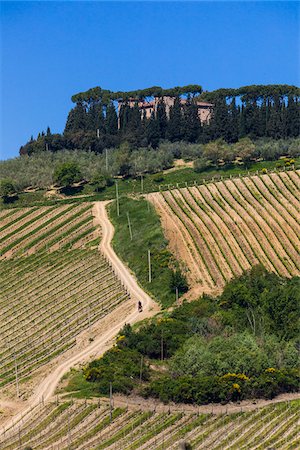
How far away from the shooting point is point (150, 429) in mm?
43000

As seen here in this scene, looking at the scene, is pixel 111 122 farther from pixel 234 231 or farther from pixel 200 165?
pixel 234 231

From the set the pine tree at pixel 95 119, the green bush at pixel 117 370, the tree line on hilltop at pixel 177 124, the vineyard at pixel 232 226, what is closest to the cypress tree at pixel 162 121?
the tree line on hilltop at pixel 177 124

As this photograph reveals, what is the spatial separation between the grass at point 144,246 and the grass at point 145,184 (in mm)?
8625

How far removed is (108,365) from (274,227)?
127 feet

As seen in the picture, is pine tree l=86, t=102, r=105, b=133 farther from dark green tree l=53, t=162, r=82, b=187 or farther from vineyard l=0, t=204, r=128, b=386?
vineyard l=0, t=204, r=128, b=386

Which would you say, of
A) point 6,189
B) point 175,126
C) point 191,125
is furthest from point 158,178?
point 191,125

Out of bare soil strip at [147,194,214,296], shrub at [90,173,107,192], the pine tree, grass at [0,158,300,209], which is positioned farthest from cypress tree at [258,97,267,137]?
bare soil strip at [147,194,214,296]

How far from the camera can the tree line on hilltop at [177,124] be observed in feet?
440

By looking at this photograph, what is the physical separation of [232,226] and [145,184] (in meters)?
31.8

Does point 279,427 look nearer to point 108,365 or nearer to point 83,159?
point 108,365

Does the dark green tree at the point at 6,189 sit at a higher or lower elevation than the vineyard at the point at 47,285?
higher

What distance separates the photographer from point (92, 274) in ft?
261

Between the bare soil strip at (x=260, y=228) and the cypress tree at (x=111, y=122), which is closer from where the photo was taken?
the bare soil strip at (x=260, y=228)

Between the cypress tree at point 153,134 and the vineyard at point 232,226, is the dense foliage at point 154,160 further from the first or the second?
the vineyard at point 232,226
